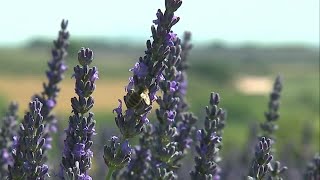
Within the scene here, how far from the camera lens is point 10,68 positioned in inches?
2591

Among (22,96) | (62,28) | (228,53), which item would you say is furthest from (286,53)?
(62,28)

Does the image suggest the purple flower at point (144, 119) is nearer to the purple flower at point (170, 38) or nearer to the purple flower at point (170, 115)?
the purple flower at point (170, 38)

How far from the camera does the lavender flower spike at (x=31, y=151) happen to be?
3.52 m

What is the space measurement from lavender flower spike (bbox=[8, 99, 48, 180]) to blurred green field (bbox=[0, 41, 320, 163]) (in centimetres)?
479

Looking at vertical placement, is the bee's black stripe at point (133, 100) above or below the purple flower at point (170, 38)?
below

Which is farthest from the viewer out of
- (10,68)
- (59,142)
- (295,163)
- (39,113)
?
(10,68)

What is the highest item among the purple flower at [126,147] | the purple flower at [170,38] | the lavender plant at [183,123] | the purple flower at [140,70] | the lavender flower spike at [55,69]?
the lavender flower spike at [55,69]

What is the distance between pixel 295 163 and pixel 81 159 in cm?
851

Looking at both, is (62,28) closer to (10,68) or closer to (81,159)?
(81,159)

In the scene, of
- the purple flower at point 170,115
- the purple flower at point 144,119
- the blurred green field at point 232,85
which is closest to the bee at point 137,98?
the purple flower at point 144,119

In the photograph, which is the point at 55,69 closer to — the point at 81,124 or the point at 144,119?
the point at 81,124

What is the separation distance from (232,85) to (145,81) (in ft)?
148

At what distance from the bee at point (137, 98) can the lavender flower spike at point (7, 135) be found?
2265 millimetres

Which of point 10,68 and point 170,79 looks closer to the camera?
point 170,79
